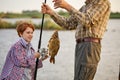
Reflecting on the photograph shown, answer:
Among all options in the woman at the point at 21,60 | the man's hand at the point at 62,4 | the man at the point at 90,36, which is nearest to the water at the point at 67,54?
the woman at the point at 21,60

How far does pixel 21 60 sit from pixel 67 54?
3.20 ft

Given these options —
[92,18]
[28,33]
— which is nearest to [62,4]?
[92,18]

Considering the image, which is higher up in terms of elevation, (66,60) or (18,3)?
(18,3)

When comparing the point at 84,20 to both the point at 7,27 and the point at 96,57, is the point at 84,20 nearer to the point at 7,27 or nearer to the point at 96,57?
the point at 96,57

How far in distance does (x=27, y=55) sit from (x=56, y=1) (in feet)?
2.17

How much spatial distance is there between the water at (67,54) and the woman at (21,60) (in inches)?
29.0

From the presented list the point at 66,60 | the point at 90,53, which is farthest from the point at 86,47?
the point at 66,60

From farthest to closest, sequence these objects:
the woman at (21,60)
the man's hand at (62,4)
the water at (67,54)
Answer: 1. the water at (67,54)
2. the woman at (21,60)
3. the man's hand at (62,4)

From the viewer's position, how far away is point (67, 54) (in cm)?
388

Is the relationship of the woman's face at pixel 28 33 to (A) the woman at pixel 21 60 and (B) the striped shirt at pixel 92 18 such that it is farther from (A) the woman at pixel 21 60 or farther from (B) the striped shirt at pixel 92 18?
(B) the striped shirt at pixel 92 18

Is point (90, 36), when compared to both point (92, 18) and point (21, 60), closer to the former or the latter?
point (92, 18)

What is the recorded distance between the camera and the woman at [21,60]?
3.01 metres

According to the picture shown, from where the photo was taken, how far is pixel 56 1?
2.57 m

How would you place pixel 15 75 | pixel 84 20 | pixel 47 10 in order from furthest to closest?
pixel 15 75 → pixel 47 10 → pixel 84 20
